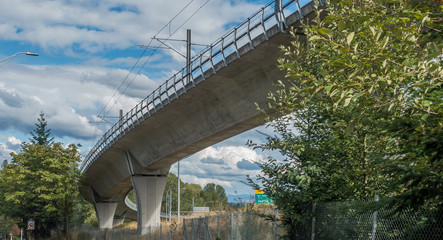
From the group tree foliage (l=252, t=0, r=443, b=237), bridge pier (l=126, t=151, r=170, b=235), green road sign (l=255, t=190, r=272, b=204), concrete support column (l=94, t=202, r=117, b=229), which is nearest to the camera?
tree foliage (l=252, t=0, r=443, b=237)

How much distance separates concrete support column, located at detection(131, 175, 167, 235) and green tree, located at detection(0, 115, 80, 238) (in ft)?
34.7

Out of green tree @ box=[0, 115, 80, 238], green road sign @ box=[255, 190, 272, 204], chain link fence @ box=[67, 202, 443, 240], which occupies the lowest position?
chain link fence @ box=[67, 202, 443, 240]

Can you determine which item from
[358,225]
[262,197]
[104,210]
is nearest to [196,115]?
[262,197]

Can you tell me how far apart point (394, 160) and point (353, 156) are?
4.59 m

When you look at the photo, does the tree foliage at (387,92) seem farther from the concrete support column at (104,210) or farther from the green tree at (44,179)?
A: the concrete support column at (104,210)

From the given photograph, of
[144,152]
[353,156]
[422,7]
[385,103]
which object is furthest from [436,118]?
[144,152]

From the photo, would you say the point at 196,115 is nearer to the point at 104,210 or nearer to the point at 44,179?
the point at 44,179

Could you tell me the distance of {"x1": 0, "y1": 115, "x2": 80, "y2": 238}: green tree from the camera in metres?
53.8

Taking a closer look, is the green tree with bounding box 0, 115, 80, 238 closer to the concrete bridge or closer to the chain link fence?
the concrete bridge

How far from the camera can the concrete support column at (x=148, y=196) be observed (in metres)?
46.5

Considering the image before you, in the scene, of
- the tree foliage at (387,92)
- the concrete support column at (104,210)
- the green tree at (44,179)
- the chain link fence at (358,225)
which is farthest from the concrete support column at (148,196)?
the tree foliage at (387,92)

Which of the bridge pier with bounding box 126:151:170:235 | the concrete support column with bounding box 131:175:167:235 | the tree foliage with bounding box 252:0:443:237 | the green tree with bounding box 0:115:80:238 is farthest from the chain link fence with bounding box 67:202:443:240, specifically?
the green tree with bounding box 0:115:80:238

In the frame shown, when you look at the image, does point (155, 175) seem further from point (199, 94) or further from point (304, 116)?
point (304, 116)

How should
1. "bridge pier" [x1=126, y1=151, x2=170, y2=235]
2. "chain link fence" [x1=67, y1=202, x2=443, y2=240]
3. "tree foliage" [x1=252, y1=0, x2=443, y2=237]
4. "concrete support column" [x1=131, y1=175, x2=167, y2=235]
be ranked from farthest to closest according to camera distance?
"concrete support column" [x1=131, y1=175, x2=167, y2=235]
"bridge pier" [x1=126, y1=151, x2=170, y2=235]
"chain link fence" [x1=67, y1=202, x2=443, y2=240]
"tree foliage" [x1=252, y1=0, x2=443, y2=237]
